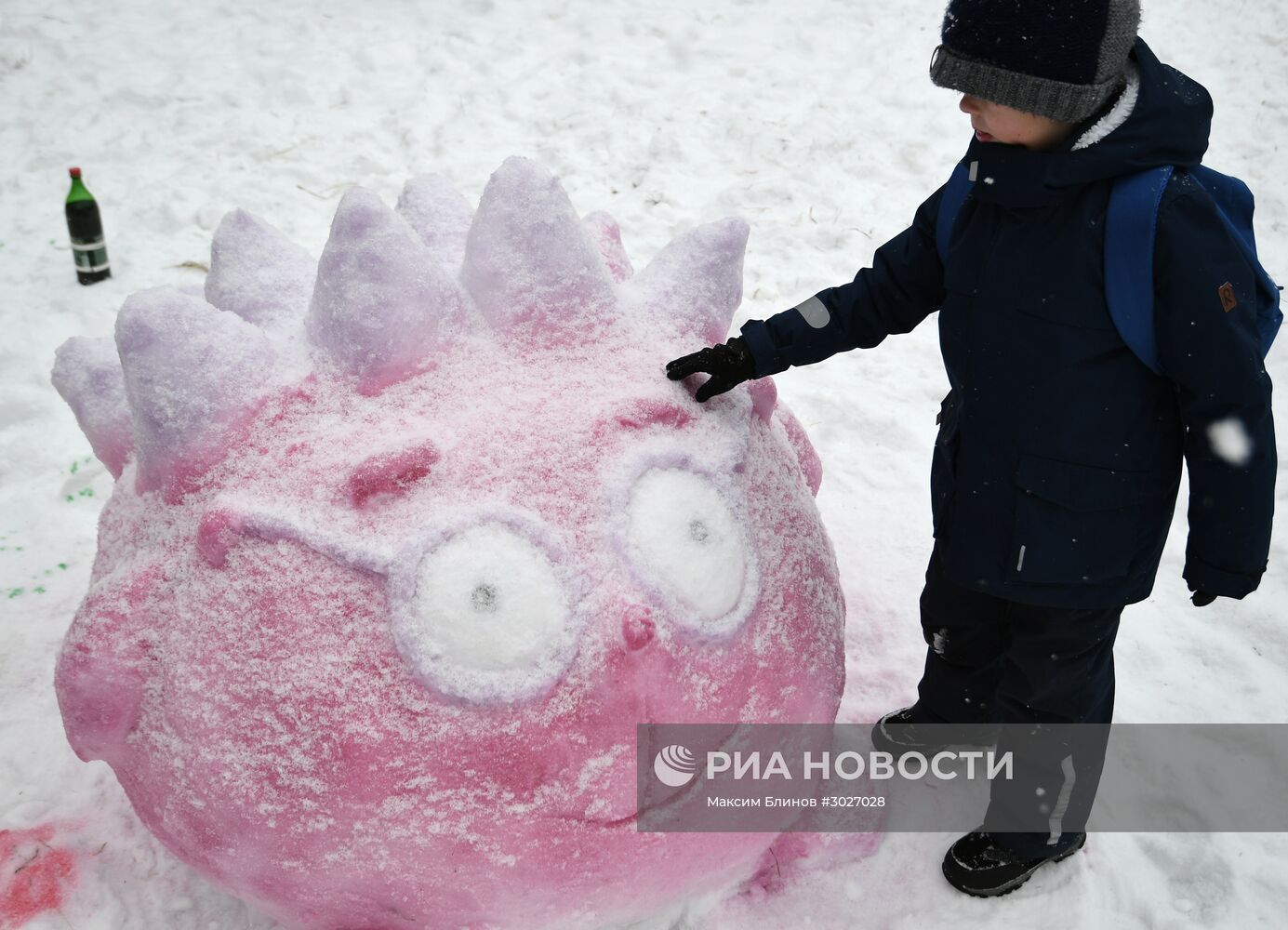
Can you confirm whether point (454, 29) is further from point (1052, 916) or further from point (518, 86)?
point (1052, 916)

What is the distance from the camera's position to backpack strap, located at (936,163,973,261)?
1957mm

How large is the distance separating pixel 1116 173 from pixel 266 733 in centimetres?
162

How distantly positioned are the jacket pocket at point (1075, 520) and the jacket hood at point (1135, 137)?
1.60ft

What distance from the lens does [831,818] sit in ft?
8.09

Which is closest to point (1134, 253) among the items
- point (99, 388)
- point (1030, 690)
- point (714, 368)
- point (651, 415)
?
point (714, 368)

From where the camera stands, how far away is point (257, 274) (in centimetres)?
218

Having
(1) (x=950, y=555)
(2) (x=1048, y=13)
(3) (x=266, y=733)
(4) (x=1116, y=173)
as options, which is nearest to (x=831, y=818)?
(1) (x=950, y=555)

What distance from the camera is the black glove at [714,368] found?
6.65ft

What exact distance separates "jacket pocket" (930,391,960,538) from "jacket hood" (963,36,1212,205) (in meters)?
0.54

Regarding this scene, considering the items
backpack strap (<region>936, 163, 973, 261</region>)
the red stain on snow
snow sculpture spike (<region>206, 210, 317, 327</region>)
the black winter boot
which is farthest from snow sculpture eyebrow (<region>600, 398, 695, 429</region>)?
the red stain on snow

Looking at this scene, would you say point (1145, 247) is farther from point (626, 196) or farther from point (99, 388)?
point (626, 196)

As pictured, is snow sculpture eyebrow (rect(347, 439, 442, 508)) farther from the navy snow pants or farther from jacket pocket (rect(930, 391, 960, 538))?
the navy snow pants

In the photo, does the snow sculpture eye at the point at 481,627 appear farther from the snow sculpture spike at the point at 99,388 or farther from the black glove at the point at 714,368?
the snow sculpture spike at the point at 99,388

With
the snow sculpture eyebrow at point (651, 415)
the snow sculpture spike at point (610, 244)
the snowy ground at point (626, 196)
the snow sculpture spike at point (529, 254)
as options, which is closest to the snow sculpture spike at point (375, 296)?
the snow sculpture spike at point (529, 254)
